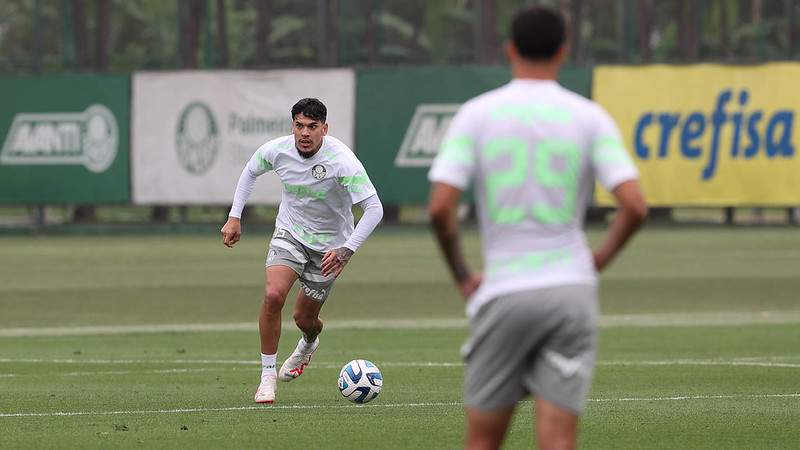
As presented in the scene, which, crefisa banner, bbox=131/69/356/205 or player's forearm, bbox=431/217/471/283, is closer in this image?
player's forearm, bbox=431/217/471/283

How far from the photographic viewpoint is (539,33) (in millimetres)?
5258

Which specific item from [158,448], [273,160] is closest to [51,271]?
[273,160]

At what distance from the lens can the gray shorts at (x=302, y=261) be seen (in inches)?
415

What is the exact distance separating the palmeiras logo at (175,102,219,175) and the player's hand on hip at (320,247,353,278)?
75.3ft

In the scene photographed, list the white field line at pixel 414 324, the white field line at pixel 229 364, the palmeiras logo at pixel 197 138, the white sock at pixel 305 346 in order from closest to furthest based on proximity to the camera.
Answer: the white sock at pixel 305 346 < the white field line at pixel 229 364 < the white field line at pixel 414 324 < the palmeiras logo at pixel 197 138

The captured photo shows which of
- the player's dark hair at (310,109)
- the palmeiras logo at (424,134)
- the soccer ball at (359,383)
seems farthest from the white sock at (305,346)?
the palmeiras logo at (424,134)

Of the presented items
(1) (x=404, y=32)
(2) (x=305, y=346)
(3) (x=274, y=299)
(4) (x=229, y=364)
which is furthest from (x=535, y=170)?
(1) (x=404, y=32)

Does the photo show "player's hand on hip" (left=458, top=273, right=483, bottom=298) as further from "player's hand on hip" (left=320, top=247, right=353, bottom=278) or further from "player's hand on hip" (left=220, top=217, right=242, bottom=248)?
"player's hand on hip" (left=220, top=217, right=242, bottom=248)

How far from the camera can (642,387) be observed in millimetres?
11008

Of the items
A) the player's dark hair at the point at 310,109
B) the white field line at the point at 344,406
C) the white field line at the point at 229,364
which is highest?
the player's dark hair at the point at 310,109

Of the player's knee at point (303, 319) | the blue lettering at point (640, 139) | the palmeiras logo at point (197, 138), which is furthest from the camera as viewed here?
the palmeiras logo at point (197, 138)

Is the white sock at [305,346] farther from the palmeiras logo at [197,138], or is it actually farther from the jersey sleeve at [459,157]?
the palmeiras logo at [197,138]

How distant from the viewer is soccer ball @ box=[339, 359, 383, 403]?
395 inches

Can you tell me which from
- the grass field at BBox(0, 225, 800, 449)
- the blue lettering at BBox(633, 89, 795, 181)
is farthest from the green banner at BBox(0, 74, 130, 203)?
the blue lettering at BBox(633, 89, 795, 181)
